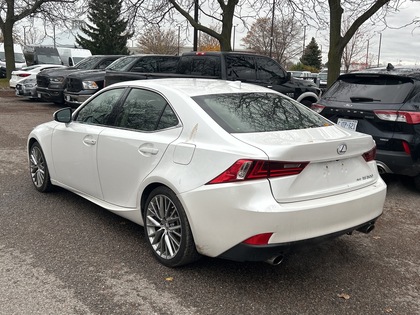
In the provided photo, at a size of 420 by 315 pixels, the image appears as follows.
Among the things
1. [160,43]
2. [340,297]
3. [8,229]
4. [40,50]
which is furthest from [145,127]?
[160,43]

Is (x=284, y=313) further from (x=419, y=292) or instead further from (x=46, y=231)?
(x=46, y=231)

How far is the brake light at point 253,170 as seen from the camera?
3.07 m

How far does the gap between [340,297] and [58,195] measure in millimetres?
3634

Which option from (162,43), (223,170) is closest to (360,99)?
(223,170)

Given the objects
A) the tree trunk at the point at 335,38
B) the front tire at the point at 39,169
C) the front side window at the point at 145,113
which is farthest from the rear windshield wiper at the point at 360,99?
the tree trunk at the point at 335,38

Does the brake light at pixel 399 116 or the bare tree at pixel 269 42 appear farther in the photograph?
the bare tree at pixel 269 42

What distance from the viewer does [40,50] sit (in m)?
28.9

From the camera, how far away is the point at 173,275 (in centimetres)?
355

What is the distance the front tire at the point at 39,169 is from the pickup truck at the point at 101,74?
6.87 metres

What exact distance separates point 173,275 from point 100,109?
6.48 feet

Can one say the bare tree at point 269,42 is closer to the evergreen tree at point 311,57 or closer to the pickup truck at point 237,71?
the evergreen tree at point 311,57

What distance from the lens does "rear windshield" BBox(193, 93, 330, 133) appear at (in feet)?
11.7

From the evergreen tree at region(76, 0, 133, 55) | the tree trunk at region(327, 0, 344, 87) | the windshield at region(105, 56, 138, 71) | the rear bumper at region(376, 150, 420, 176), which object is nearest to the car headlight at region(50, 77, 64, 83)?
the windshield at region(105, 56, 138, 71)

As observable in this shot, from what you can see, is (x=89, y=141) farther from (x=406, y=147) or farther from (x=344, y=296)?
(x=406, y=147)
